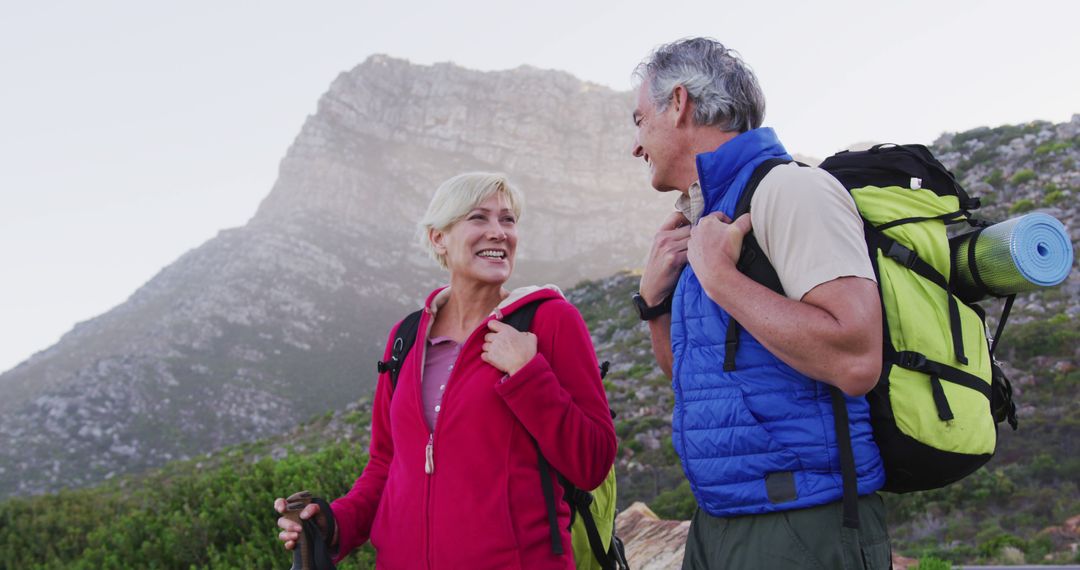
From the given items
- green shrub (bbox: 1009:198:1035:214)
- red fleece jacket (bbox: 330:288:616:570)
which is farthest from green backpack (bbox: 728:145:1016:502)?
green shrub (bbox: 1009:198:1035:214)

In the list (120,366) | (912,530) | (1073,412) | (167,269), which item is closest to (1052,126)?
(1073,412)

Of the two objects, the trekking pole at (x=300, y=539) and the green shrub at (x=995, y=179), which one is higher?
the green shrub at (x=995, y=179)

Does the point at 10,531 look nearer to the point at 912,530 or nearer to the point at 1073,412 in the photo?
the point at 912,530

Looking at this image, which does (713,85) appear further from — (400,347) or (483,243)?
(400,347)

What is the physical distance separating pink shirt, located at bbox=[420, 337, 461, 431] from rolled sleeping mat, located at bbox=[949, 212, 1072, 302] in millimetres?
1567

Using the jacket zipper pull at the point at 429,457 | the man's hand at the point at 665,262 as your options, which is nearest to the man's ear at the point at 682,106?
the man's hand at the point at 665,262

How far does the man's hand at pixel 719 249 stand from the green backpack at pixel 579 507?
78 centimetres

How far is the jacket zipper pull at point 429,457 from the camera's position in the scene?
Result: 2.38m

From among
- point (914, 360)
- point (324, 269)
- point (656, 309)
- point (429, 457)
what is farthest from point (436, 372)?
point (324, 269)

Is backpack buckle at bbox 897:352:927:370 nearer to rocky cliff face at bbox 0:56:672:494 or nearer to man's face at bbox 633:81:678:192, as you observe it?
man's face at bbox 633:81:678:192

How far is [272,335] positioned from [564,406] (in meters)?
70.2

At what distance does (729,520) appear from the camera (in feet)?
6.36

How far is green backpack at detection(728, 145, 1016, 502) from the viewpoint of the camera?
172 centimetres

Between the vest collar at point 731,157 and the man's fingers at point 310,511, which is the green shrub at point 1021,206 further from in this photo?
the man's fingers at point 310,511
